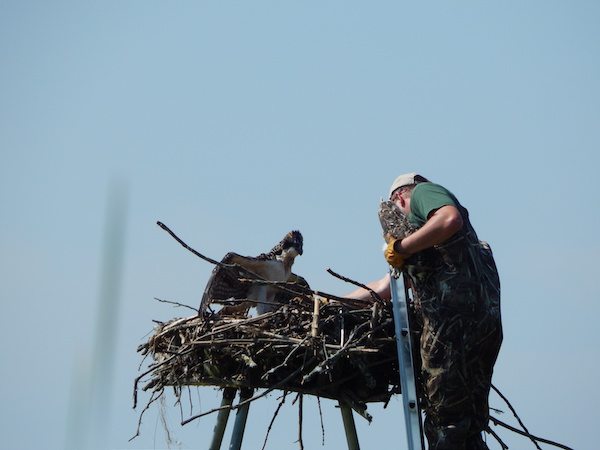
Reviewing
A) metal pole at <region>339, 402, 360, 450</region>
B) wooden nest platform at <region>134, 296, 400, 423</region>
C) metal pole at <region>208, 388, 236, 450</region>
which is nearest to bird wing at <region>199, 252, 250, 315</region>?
wooden nest platform at <region>134, 296, 400, 423</region>

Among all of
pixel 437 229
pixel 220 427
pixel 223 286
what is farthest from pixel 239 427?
pixel 437 229

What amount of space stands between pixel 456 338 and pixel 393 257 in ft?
1.97

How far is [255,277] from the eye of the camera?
7867 mm

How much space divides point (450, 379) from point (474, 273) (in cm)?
63

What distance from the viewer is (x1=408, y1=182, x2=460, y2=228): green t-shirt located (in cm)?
602

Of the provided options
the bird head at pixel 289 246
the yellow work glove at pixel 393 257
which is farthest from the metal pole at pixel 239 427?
the bird head at pixel 289 246

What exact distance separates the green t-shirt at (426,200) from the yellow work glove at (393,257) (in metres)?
0.20

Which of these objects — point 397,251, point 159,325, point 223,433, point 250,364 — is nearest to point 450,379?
point 397,251

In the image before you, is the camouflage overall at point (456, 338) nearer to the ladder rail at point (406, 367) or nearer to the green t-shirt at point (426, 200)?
the ladder rail at point (406, 367)

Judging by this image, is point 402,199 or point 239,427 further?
point 239,427

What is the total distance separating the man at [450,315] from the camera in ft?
19.7

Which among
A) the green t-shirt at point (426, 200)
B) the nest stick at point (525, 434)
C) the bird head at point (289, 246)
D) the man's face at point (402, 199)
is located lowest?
the nest stick at point (525, 434)

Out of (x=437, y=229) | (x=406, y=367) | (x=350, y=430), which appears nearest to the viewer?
(x=437, y=229)

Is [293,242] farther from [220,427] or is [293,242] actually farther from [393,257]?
[393,257]
